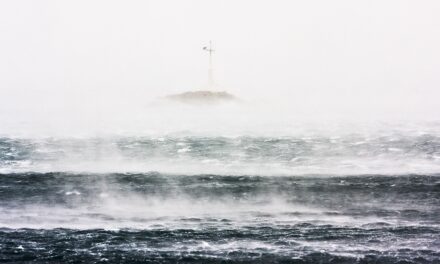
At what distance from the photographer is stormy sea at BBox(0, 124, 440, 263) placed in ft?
98.8

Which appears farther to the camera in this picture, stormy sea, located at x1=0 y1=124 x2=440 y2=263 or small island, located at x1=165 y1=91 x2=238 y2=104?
small island, located at x1=165 y1=91 x2=238 y2=104

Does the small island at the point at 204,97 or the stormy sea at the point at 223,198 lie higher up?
the small island at the point at 204,97

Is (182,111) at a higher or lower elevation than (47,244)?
higher

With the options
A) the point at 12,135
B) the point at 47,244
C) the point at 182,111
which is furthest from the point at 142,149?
the point at 47,244

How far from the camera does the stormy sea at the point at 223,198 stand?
30.1 meters

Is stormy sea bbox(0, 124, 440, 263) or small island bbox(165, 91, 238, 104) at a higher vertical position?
small island bbox(165, 91, 238, 104)

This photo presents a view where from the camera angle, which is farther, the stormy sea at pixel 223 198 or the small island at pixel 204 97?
the small island at pixel 204 97

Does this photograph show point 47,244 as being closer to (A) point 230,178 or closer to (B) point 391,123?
(A) point 230,178

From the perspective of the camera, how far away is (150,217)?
36156 millimetres

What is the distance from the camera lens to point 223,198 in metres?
40.2

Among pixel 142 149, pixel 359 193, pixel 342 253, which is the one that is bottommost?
pixel 342 253

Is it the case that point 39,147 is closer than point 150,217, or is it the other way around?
point 150,217

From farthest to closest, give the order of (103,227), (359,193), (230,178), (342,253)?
(230,178)
(359,193)
(103,227)
(342,253)

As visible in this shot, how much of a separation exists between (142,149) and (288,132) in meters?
14.8
